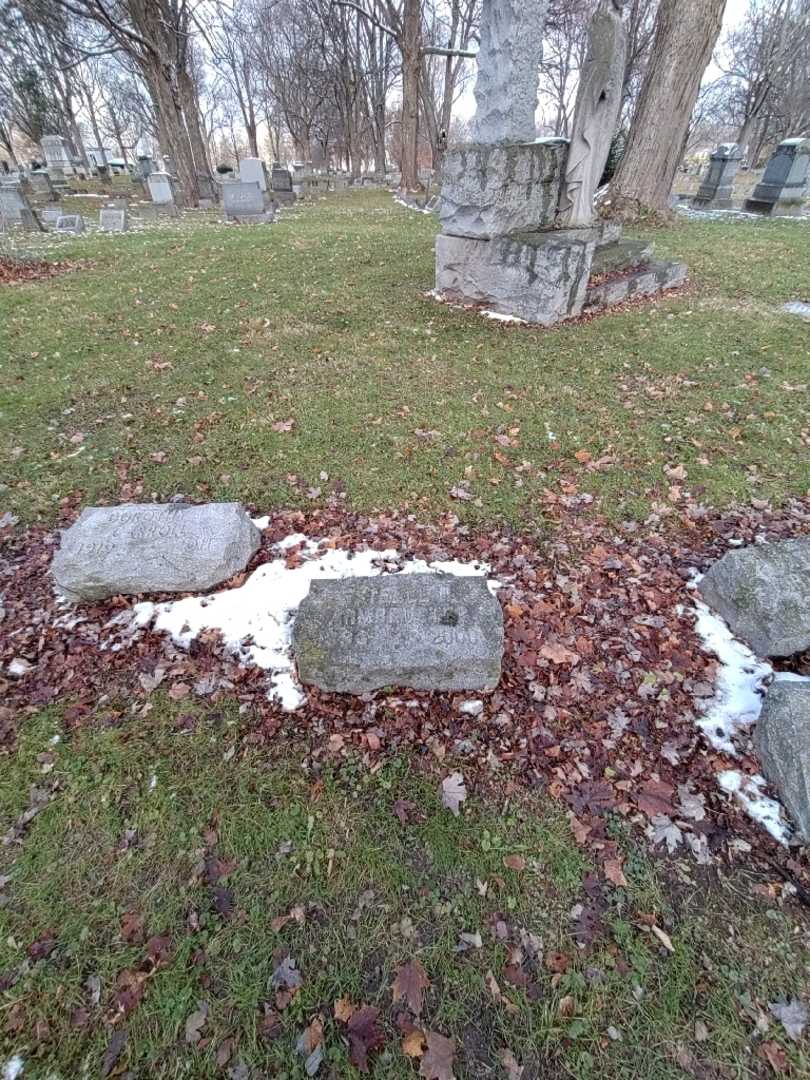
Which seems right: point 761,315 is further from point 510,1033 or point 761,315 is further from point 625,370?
point 510,1033

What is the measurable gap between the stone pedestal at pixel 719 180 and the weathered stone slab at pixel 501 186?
15.1m

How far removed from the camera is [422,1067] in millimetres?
1755

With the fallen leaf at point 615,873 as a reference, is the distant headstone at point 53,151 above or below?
above

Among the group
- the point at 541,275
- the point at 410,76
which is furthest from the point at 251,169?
the point at 541,275

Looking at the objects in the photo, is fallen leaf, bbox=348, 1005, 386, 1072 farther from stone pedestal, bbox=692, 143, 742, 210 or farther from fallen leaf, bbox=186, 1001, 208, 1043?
stone pedestal, bbox=692, 143, 742, 210

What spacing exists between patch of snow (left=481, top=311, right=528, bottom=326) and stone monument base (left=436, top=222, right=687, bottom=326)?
0.17 ft

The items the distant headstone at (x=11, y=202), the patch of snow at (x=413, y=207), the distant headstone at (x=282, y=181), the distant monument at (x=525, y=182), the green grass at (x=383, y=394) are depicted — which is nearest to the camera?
the green grass at (x=383, y=394)

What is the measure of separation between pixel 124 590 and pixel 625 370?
5.63 m

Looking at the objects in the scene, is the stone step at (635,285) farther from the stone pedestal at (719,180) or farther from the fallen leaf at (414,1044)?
the stone pedestal at (719,180)

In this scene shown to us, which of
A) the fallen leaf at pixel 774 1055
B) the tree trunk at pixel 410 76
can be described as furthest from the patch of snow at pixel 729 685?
the tree trunk at pixel 410 76

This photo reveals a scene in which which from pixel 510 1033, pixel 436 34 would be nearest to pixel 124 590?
pixel 510 1033

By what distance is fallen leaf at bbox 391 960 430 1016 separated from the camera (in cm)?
189

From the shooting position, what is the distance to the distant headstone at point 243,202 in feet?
52.2

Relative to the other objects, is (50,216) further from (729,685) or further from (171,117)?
(729,685)
